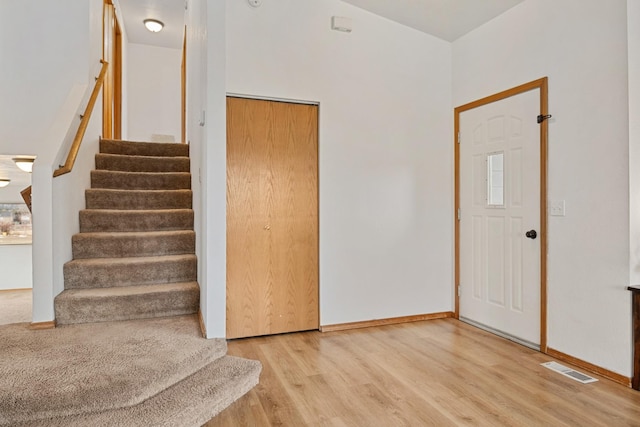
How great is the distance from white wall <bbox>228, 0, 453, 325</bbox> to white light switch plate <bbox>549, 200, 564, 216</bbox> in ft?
3.60

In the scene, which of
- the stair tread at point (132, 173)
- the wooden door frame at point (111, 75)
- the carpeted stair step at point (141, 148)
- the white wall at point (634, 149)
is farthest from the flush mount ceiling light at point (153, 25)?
the white wall at point (634, 149)

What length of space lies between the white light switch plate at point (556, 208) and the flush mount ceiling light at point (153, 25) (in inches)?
245

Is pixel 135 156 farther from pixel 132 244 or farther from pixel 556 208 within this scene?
pixel 556 208

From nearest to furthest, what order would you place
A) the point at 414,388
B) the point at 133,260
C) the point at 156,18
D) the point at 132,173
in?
1. the point at 414,388
2. the point at 133,260
3. the point at 132,173
4. the point at 156,18

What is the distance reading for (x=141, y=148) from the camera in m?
4.82

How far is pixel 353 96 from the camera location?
3559 mm

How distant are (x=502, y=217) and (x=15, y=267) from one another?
5.01 meters

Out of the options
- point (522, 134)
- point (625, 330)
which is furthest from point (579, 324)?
Answer: point (522, 134)

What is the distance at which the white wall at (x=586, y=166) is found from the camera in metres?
2.47

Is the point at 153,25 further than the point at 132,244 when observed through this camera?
Yes

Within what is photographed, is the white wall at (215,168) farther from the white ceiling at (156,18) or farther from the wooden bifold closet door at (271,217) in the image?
the white ceiling at (156,18)

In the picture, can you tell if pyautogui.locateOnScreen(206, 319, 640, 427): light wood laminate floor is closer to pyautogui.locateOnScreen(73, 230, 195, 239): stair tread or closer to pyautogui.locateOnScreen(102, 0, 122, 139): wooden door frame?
pyautogui.locateOnScreen(73, 230, 195, 239): stair tread

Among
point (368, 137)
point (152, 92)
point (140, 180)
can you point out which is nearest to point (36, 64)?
point (140, 180)

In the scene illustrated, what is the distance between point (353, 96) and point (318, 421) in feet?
8.71
